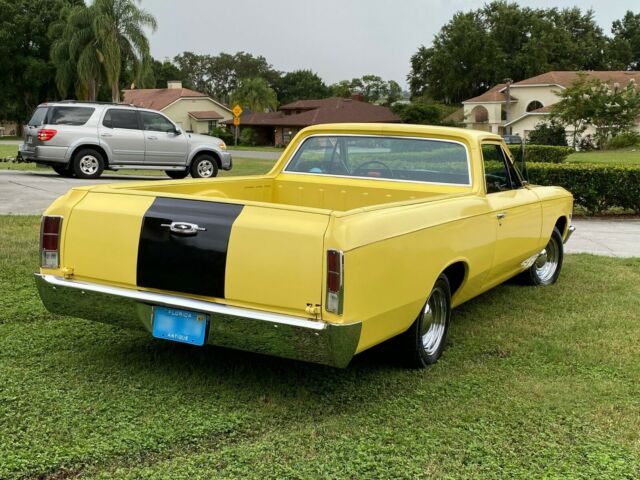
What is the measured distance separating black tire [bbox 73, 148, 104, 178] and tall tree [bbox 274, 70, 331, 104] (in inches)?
3474

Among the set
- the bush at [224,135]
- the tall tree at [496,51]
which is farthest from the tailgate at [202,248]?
the tall tree at [496,51]

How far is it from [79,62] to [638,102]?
123ft

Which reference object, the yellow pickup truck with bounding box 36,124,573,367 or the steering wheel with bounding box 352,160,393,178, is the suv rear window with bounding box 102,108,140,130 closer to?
the steering wheel with bounding box 352,160,393,178

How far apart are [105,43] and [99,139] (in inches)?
1287

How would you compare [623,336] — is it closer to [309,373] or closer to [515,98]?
[309,373]

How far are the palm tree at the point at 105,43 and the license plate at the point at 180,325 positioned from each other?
45.7 m

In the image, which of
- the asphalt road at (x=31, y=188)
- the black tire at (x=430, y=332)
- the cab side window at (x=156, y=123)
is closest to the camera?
the black tire at (x=430, y=332)

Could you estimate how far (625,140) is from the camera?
4941 cm

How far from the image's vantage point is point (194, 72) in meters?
120

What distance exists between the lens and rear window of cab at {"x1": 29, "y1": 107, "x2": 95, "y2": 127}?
16812 mm

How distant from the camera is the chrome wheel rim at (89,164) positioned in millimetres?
17062

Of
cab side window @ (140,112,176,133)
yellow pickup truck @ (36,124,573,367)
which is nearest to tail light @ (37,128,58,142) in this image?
cab side window @ (140,112,176,133)

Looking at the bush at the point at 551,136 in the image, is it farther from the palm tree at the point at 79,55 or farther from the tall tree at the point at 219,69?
the tall tree at the point at 219,69

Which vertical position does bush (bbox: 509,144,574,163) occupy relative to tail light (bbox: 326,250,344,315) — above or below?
above
